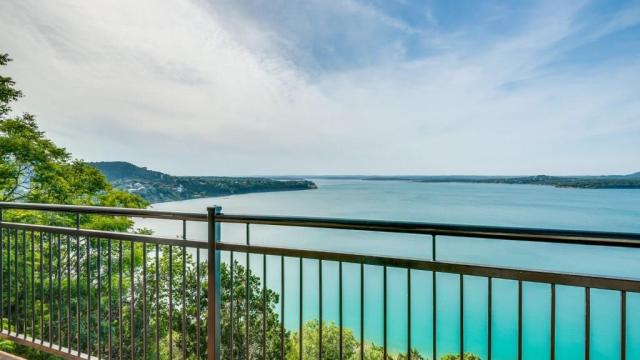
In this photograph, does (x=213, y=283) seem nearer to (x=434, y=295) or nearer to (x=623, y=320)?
(x=434, y=295)

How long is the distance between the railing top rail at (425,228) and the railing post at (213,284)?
2.0 inches

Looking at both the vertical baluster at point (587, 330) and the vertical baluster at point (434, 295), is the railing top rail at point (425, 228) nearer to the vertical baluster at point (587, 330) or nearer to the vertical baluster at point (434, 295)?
the vertical baluster at point (434, 295)

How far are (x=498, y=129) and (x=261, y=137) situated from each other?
1892 centimetres

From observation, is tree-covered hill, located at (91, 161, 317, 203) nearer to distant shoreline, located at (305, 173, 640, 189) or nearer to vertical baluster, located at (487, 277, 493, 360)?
distant shoreline, located at (305, 173, 640, 189)

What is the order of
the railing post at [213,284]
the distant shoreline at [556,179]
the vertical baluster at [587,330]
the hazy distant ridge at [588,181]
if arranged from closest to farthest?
the vertical baluster at [587,330]
the railing post at [213,284]
the hazy distant ridge at [588,181]
the distant shoreline at [556,179]

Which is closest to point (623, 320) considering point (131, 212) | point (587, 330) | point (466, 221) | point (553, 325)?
point (587, 330)

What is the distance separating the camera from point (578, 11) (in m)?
9.51

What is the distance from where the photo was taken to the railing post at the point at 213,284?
6.62 feet

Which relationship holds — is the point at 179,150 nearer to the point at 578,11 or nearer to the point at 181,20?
the point at 181,20

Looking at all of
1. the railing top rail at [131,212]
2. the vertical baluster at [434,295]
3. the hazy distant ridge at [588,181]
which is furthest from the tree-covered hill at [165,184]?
the vertical baluster at [434,295]

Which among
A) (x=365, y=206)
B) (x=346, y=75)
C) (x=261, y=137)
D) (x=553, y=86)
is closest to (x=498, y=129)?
(x=553, y=86)

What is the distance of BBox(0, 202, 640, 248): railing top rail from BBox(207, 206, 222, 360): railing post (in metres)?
0.05

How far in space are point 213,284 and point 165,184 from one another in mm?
20872

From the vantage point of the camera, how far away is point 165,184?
21.1m
